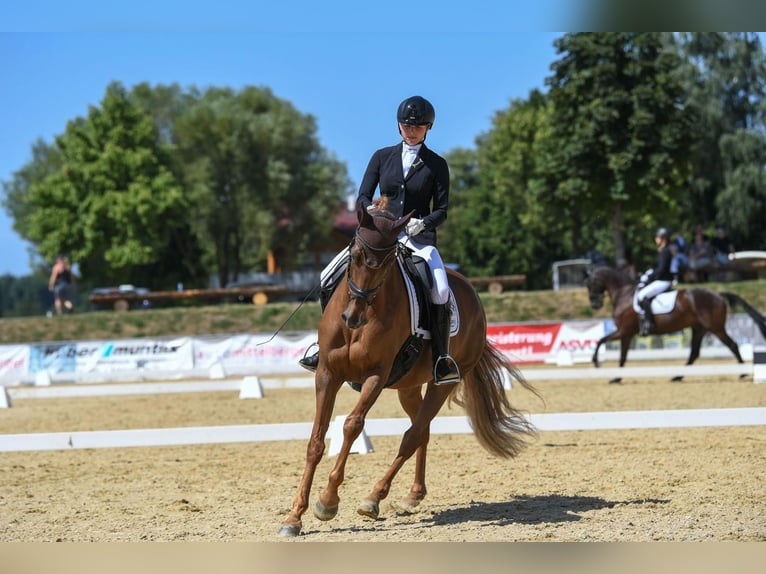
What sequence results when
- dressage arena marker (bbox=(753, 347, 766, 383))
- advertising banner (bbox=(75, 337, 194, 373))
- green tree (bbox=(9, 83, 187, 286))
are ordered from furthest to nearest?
green tree (bbox=(9, 83, 187, 286)) → advertising banner (bbox=(75, 337, 194, 373)) → dressage arena marker (bbox=(753, 347, 766, 383))

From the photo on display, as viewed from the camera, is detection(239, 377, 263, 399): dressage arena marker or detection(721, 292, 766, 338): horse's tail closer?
detection(239, 377, 263, 399): dressage arena marker

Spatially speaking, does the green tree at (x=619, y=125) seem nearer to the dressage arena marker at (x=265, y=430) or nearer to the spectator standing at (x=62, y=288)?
the spectator standing at (x=62, y=288)

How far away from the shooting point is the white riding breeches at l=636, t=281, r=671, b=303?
1750 cm

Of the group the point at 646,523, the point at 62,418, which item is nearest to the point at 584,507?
the point at 646,523

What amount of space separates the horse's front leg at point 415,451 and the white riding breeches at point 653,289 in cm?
1163

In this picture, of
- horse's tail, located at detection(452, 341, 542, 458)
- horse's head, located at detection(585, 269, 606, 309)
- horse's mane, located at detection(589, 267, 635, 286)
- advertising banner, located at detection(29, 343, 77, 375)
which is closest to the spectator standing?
advertising banner, located at detection(29, 343, 77, 375)

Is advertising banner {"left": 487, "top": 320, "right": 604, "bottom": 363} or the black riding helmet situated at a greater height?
the black riding helmet

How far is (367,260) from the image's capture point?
18.8 ft

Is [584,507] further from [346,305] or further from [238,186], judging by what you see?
[238,186]

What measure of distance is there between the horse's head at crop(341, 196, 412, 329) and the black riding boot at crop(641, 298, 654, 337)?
42.2ft

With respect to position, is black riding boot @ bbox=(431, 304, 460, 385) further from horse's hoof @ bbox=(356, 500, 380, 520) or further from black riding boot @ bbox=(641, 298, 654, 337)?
black riding boot @ bbox=(641, 298, 654, 337)

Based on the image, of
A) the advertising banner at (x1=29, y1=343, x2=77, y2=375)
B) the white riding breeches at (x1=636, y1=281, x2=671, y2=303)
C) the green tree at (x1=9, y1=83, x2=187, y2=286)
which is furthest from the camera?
the green tree at (x1=9, y1=83, x2=187, y2=286)

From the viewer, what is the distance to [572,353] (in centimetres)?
2388
